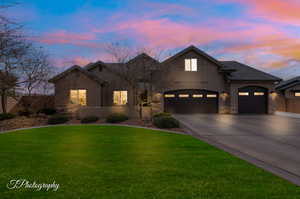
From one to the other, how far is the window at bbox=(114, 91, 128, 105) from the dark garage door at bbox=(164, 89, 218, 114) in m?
5.23

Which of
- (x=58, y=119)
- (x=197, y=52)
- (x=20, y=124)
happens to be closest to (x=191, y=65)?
(x=197, y=52)

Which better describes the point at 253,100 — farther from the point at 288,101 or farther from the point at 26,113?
the point at 26,113

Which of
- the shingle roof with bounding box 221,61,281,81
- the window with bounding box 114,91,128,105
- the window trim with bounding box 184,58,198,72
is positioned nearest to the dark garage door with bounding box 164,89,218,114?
the window trim with bounding box 184,58,198,72

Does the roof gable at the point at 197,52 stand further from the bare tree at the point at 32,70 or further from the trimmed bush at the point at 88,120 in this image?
the bare tree at the point at 32,70

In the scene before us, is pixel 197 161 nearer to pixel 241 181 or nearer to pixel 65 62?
pixel 241 181

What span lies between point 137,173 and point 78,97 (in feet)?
61.7

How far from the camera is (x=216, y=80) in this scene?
23.5 m

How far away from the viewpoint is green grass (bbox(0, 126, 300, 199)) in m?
4.02

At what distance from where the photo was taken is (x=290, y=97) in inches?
1013

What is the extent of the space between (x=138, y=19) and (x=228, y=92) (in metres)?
14.0

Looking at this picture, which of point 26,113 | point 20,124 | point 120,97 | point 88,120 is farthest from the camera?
point 120,97

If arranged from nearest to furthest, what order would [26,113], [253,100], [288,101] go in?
[26,113] < [253,100] < [288,101]

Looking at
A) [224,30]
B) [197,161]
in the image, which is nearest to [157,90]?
[224,30]

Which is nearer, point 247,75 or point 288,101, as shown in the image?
point 247,75
